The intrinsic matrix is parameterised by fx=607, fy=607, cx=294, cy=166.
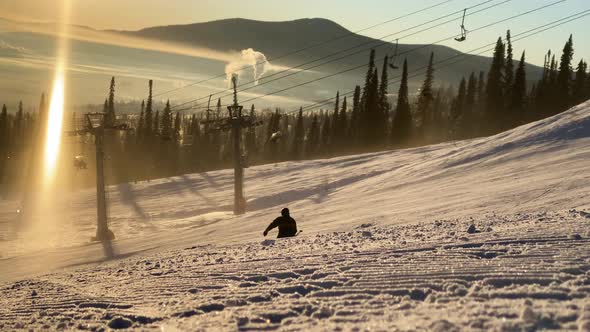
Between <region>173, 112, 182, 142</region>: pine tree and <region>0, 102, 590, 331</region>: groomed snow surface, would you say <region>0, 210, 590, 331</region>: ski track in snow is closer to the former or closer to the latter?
<region>0, 102, 590, 331</region>: groomed snow surface

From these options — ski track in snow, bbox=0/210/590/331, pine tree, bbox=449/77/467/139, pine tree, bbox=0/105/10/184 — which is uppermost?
pine tree, bbox=449/77/467/139

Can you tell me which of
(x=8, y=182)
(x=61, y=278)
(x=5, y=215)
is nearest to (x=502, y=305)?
(x=61, y=278)

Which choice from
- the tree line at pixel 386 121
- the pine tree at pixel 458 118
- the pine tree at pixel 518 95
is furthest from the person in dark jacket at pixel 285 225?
the pine tree at pixel 518 95

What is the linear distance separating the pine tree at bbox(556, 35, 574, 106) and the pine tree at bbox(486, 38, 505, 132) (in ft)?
27.9

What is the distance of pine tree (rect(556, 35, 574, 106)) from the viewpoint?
88.7 m

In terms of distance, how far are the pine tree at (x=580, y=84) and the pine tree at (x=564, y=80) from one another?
50.3 inches

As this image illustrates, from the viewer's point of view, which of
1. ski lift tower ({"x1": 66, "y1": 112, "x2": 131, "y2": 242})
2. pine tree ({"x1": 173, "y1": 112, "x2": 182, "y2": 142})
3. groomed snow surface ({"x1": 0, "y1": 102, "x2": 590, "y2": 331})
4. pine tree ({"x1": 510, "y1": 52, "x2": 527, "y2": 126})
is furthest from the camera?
pine tree ({"x1": 173, "y1": 112, "x2": 182, "y2": 142})

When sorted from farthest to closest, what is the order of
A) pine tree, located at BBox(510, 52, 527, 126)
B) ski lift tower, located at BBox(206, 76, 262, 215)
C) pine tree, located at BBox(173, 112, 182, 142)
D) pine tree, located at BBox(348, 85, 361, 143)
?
pine tree, located at BBox(173, 112, 182, 142) → pine tree, located at BBox(348, 85, 361, 143) → pine tree, located at BBox(510, 52, 527, 126) → ski lift tower, located at BBox(206, 76, 262, 215)

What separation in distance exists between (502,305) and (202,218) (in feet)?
101

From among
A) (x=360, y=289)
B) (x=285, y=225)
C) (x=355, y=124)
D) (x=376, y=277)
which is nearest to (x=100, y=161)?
(x=285, y=225)

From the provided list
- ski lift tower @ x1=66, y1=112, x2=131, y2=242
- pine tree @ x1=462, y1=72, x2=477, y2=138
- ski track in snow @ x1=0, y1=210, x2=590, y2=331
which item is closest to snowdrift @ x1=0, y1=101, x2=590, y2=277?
ski lift tower @ x1=66, y1=112, x2=131, y2=242

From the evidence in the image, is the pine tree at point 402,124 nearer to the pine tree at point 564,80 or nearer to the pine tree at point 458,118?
the pine tree at point 458,118

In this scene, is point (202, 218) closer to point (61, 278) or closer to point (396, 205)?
point (396, 205)

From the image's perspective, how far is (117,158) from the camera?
104 metres
